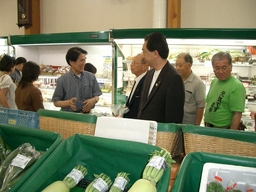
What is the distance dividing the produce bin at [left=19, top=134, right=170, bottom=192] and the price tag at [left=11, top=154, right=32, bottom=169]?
146 mm

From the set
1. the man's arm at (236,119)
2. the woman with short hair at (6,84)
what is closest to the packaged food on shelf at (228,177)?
the man's arm at (236,119)

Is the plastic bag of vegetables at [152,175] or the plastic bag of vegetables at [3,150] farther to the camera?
the plastic bag of vegetables at [3,150]

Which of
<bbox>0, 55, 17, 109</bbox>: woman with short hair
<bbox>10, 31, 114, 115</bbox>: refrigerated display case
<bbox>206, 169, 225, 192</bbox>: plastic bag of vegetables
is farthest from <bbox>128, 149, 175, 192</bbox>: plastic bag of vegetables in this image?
<bbox>0, 55, 17, 109</bbox>: woman with short hair

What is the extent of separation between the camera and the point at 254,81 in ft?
12.3

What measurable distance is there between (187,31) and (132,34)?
30.1 inches

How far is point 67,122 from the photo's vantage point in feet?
5.69

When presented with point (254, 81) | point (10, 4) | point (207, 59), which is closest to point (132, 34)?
point (207, 59)

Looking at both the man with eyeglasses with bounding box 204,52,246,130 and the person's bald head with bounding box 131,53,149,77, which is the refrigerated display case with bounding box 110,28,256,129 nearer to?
the person's bald head with bounding box 131,53,149,77

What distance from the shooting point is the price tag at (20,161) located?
1326 millimetres

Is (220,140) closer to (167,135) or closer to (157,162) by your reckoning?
(167,135)

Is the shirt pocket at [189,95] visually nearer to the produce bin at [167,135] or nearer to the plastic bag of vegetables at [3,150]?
the produce bin at [167,135]

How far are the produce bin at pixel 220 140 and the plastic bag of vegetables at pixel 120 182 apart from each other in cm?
49

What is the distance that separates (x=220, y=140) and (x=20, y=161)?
112 centimetres

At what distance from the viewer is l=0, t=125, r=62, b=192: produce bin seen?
1359mm
